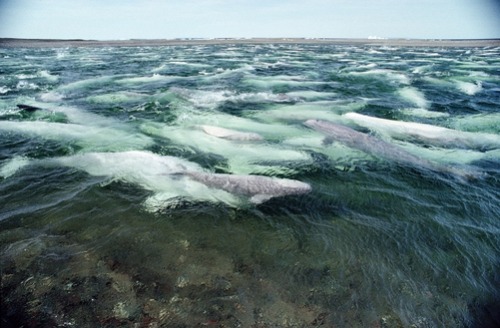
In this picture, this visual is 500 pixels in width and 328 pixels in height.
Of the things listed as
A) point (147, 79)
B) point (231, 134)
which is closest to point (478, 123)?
point (231, 134)

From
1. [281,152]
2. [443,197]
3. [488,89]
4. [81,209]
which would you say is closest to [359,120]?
[281,152]

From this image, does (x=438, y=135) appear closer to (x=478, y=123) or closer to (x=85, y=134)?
(x=478, y=123)

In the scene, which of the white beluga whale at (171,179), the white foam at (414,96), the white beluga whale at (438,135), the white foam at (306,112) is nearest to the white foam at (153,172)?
the white beluga whale at (171,179)

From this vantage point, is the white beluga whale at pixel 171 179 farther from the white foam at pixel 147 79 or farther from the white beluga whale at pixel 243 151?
the white foam at pixel 147 79

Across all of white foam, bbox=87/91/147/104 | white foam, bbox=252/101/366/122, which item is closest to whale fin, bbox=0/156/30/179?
white foam, bbox=87/91/147/104

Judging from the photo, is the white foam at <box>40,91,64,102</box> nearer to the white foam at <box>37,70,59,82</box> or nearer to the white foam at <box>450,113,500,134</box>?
the white foam at <box>37,70,59,82</box>
